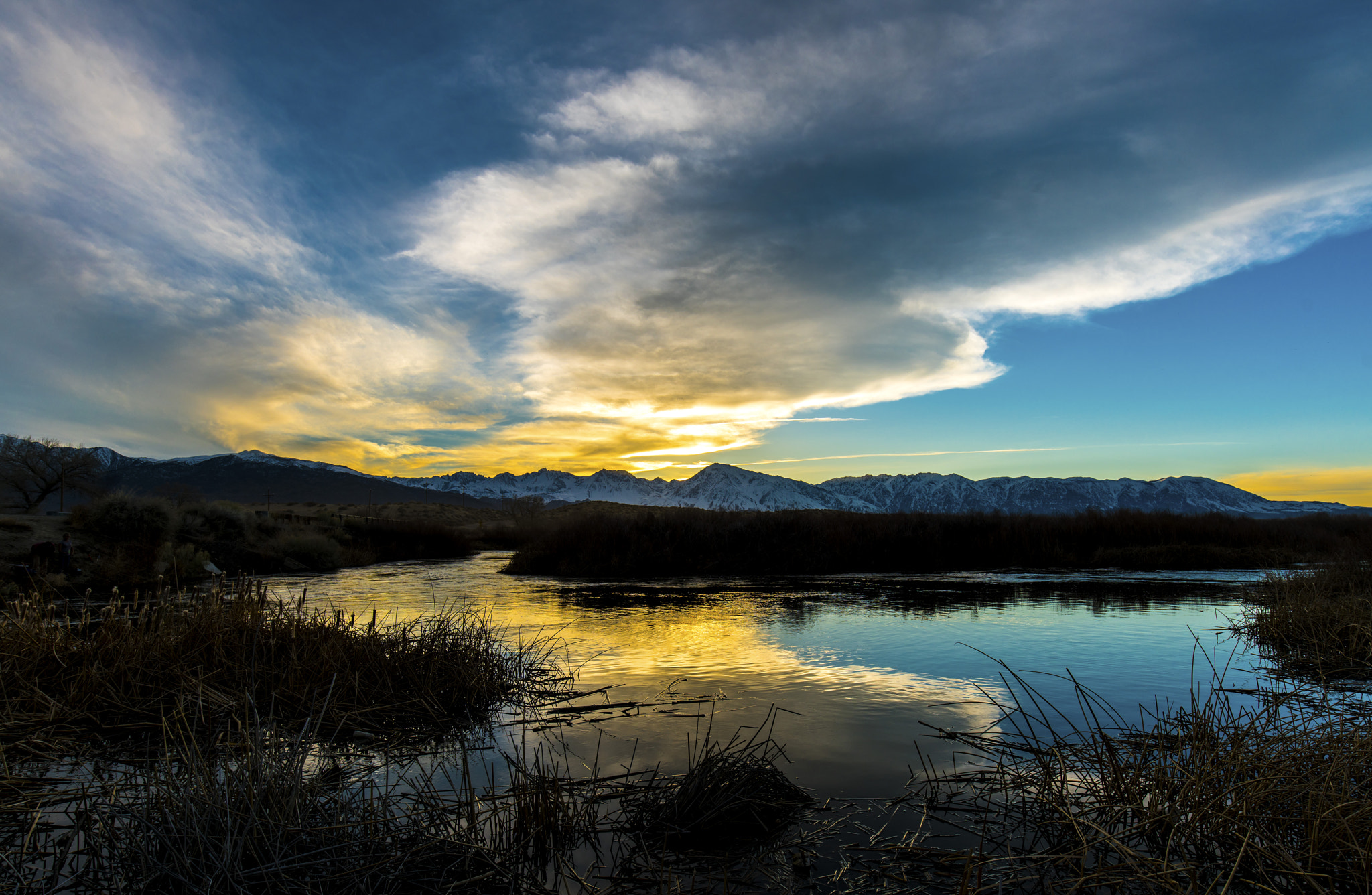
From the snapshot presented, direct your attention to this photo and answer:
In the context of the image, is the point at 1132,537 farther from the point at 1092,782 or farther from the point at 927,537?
the point at 1092,782

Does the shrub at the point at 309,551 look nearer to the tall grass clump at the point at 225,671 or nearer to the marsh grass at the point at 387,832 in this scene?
the tall grass clump at the point at 225,671

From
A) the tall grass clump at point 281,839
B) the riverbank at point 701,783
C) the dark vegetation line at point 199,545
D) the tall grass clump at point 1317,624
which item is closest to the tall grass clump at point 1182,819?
the riverbank at point 701,783

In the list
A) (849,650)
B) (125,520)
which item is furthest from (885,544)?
(125,520)

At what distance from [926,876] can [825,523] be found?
2729 cm

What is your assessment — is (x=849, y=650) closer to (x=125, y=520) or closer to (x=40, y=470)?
(x=125, y=520)

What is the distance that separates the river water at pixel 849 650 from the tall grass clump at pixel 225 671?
72.8 inches

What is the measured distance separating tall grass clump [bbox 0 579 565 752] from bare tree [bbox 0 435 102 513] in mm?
76338

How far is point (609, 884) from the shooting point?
412 cm

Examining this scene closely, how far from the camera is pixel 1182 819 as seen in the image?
4266 millimetres

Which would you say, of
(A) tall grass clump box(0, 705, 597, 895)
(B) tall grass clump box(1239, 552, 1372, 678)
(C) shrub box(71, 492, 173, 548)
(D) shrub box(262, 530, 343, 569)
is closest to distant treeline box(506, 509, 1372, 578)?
(D) shrub box(262, 530, 343, 569)

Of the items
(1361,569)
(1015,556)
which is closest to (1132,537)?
(1015,556)

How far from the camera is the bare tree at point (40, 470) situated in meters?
65.9

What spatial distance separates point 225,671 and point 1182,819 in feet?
31.2

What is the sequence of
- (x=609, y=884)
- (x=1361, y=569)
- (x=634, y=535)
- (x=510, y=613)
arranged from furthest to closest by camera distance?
(x=634, y=535)
(x=510, y=613)
(x=1361, y=569)
(x=609, y=884)
